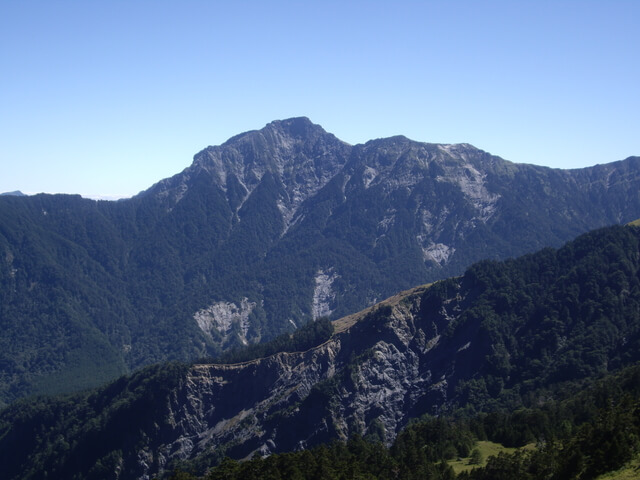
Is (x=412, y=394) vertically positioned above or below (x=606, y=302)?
below

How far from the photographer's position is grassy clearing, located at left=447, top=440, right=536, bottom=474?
376 feet

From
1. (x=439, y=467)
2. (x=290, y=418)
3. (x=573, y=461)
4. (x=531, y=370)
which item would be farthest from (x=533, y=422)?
(x=290, y=418)

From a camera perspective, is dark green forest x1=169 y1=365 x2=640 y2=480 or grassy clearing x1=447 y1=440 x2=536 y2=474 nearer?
dark green forest x1=169 y1=365 x2=640 y2=480

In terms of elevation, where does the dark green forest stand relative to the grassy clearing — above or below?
above

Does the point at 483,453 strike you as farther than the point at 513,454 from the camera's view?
Yes

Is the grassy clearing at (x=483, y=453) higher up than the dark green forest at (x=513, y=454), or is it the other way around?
the dark green forest at (x=513, y=454)

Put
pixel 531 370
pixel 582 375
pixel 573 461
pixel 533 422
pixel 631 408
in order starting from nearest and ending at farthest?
pixel 573 461
pixel 631 408
pixel 533 422
pixel 582 375
pixel 531 370

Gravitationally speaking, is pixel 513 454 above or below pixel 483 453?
above

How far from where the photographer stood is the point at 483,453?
12244cm

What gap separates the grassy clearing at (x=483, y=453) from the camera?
376 feet

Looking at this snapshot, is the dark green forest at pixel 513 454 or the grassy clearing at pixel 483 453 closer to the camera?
the dark green forest at pixel 513 454

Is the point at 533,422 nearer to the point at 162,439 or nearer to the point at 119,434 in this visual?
the point at 162,439

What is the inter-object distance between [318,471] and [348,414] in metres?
79.8

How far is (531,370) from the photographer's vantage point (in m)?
189
